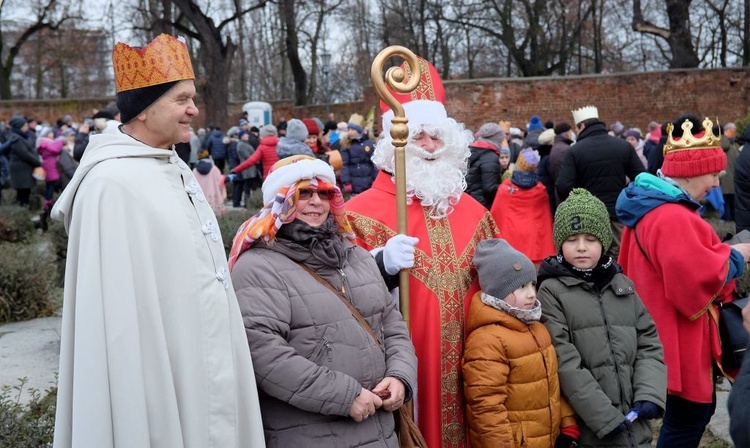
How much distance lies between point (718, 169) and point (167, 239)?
280cm

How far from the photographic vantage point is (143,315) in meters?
2.39

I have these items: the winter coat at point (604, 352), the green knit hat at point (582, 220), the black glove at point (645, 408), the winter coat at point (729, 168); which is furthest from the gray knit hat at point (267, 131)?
the black glove at point (645, 408)

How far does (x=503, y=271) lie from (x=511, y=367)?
41 centimetres

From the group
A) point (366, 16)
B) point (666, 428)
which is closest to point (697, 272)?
point (666, 428)

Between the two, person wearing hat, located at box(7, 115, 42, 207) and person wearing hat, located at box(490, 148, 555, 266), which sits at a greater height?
person wearing hat, located at box(7, 115, 42, 207)

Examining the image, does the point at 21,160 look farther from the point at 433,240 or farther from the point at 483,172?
the point at 433,240

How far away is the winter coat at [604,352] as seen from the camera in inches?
134

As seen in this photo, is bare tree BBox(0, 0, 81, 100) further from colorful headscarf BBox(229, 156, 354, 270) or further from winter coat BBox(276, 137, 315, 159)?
colorful headscarf BBox(229, 156, 354, 270)

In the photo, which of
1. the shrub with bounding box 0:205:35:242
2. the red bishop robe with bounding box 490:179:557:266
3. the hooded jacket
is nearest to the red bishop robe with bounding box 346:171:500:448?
the hooded jacket

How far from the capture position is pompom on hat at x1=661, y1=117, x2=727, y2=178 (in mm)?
3906

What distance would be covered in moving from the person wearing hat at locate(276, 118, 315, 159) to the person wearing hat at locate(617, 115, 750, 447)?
212 inches

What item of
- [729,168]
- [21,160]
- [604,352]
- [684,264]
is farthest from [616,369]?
[21,160]

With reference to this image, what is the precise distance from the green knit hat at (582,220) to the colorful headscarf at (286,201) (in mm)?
1117

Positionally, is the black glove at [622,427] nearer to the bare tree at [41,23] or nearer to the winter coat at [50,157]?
the winter coat at [50,157]
